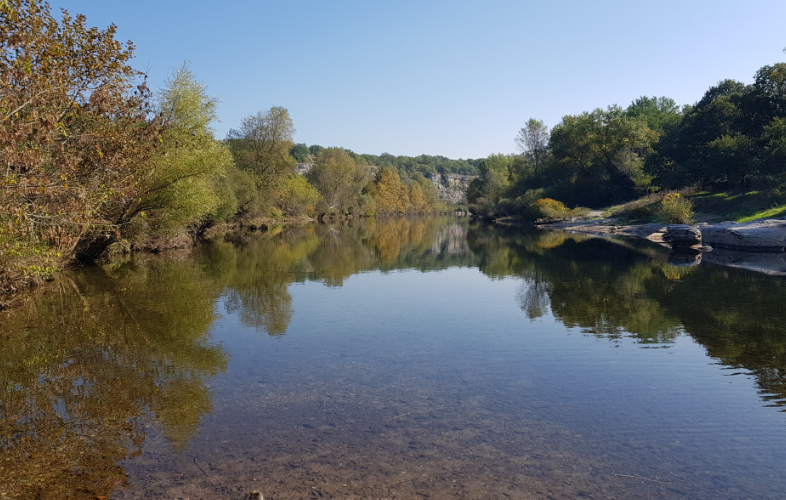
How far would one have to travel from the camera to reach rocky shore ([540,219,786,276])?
77.7 feet

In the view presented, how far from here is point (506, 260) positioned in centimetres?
2767

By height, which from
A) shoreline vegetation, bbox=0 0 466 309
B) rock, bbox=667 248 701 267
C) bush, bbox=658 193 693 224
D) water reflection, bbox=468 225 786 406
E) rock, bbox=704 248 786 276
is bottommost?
rock, bbox=704 248 786 276

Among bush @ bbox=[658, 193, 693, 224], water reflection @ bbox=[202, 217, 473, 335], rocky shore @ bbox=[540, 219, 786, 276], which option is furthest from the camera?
bush @ bbox=[658, 193, 693, 224]

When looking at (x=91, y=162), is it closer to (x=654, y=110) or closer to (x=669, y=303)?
(x=669, y=303)

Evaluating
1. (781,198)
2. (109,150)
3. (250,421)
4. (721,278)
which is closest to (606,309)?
(721,278)

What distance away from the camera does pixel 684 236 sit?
30875mm

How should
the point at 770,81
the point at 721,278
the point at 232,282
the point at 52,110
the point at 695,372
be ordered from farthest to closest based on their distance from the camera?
the point at 770,81
the point at 232,282
the point at 721,278
the point at 52,110
the point at 695,372

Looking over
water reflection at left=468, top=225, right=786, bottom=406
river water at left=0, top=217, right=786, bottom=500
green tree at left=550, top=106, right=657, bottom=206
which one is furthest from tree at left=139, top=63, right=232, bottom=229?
green tree at left=550, top=106, right=657, bottom=206

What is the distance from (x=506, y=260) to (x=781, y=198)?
2097cm

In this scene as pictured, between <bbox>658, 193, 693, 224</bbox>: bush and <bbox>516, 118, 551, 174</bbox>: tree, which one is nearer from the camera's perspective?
<bbox>658, 193, 693, 224</bbox>: bush

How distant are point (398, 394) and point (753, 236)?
92.1 ft

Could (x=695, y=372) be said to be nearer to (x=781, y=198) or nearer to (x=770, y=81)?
(x=781, y=198)

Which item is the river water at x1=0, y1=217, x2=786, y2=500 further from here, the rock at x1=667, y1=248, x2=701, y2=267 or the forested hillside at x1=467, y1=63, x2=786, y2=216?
the forested hillside at x1=467, y1=63, x2=786, y2=216

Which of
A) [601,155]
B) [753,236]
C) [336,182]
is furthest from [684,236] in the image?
[336,182]
